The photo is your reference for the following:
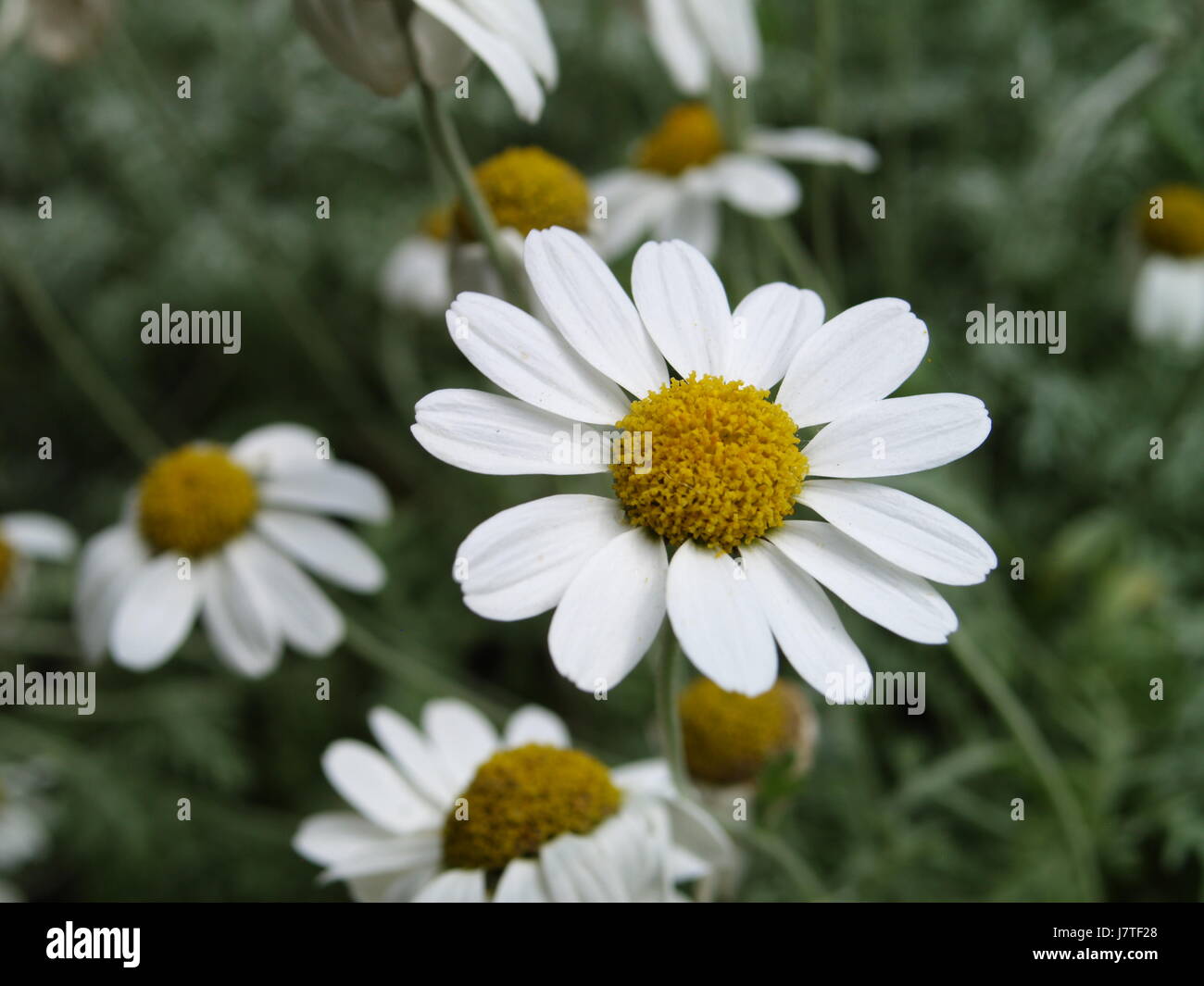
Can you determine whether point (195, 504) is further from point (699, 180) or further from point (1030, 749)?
point (1030, 749)

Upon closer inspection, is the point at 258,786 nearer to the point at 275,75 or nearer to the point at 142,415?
the point at 142,415

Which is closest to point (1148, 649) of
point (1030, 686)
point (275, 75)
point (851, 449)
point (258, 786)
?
point (1030, 686)

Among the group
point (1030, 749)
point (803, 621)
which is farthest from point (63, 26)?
point (1030, 749)

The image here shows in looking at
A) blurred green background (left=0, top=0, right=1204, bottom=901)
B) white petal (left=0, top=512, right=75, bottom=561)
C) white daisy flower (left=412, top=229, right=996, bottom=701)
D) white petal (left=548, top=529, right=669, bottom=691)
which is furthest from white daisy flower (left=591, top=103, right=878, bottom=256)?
white petal (left=0, top=512, right=75, bottom=561)

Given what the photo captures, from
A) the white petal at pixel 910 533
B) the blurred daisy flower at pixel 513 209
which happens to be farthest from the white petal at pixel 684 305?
the blurred daisy flower at pixel 513 209

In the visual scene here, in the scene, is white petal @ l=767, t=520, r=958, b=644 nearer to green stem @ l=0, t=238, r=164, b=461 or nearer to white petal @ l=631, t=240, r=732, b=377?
white petal @ l=631, t=240, r=732, b=377

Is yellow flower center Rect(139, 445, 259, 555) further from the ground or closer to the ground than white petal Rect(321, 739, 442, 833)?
further from the ground
